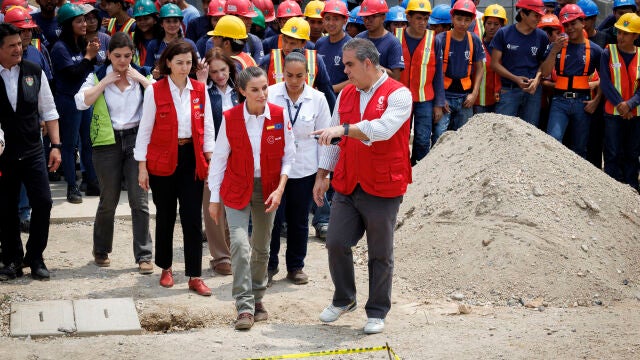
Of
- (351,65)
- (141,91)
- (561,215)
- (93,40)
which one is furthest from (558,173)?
(93,40)

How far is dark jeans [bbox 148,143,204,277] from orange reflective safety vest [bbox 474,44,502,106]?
203 inches

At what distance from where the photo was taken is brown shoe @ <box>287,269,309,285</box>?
8742 mm

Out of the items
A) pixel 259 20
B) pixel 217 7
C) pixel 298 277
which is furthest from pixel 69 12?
pixel 298 277

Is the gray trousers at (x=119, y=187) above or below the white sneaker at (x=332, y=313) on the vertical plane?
above

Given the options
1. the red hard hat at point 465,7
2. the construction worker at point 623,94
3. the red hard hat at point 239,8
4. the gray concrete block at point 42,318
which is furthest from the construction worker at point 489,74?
the gray concrete block at point 42,318

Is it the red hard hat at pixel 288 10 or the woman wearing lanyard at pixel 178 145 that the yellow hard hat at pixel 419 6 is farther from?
the woman wearing lanyard at pixel 178 145

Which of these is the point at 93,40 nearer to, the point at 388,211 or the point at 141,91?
the point at 141,91

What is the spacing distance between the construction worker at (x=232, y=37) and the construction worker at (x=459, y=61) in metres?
2.82

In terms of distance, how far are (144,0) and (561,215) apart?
5553 millimetres

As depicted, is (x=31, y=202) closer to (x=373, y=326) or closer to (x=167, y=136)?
(x=167, y=136)

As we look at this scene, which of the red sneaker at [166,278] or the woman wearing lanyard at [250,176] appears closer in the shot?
the woman wearing lanyard at [250,176]

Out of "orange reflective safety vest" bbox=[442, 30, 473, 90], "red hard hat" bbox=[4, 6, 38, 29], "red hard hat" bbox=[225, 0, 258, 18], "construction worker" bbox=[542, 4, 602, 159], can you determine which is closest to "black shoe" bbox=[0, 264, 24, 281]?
"red hard hat" bbox=[4, 6, 38, 29]

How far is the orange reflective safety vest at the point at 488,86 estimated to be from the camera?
1242cm

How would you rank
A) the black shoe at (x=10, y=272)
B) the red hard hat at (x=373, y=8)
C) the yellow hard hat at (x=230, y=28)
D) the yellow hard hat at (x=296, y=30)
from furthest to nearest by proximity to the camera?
the red hard hat at (x=373, y=8) < the yellow hard hat at (x=296, y=30) < the yellow hard hat at (x=230, y=28) < the black shoe at (x=10, y=272)
